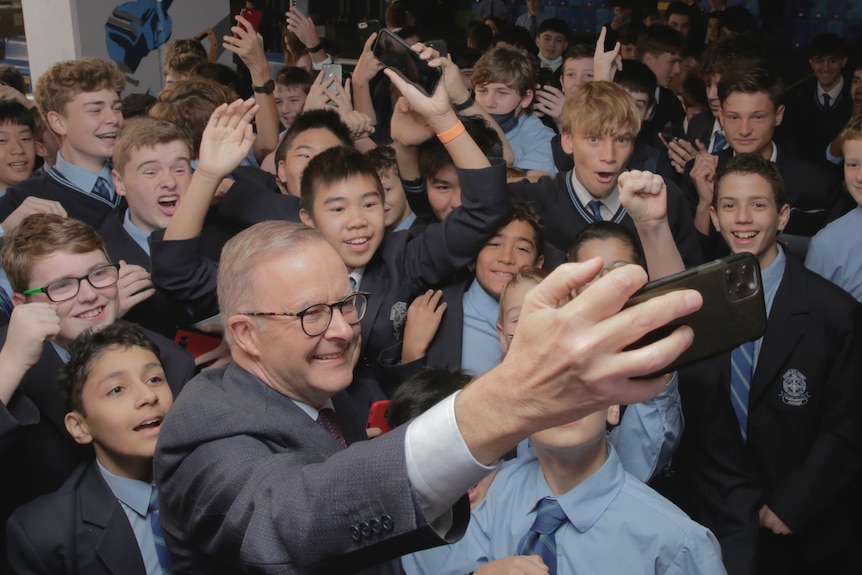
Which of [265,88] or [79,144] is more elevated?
[265,88]

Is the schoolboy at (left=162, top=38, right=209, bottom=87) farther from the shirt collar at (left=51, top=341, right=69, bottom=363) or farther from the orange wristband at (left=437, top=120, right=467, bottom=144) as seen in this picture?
the shirt collar at (left=51, top=341, right=69, bottom=363)

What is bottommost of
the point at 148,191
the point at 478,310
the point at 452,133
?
the point at 478,310

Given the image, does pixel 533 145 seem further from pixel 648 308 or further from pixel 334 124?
pixel 648 308

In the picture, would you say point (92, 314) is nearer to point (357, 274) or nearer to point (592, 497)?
point (357, 274)

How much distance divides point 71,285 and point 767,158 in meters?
2.70

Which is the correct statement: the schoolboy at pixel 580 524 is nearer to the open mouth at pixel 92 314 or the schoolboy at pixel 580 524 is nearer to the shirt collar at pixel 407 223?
the open mouth at pixel 92 314

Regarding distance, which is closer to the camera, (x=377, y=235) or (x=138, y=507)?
(x=138, y=507)

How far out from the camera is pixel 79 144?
3.14m

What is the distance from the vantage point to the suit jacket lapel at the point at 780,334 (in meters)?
2.58

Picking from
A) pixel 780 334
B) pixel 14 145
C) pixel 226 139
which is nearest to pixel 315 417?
pixel 226 139

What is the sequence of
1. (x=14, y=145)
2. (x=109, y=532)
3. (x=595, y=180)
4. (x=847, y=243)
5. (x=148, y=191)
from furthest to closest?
(x=14, y=145) < (x=595, y=180) < (x=847, y=243) < (x=148, y=191) < (x=109, y=532)

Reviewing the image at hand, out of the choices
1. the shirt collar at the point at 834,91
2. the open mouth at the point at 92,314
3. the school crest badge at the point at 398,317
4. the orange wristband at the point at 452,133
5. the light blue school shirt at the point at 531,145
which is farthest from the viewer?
the shirt collar at the point at 834,91

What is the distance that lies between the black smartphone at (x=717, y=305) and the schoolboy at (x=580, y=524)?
87 centimetres

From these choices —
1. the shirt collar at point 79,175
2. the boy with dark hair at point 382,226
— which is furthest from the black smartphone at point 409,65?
the shirt collar at point 79,175
